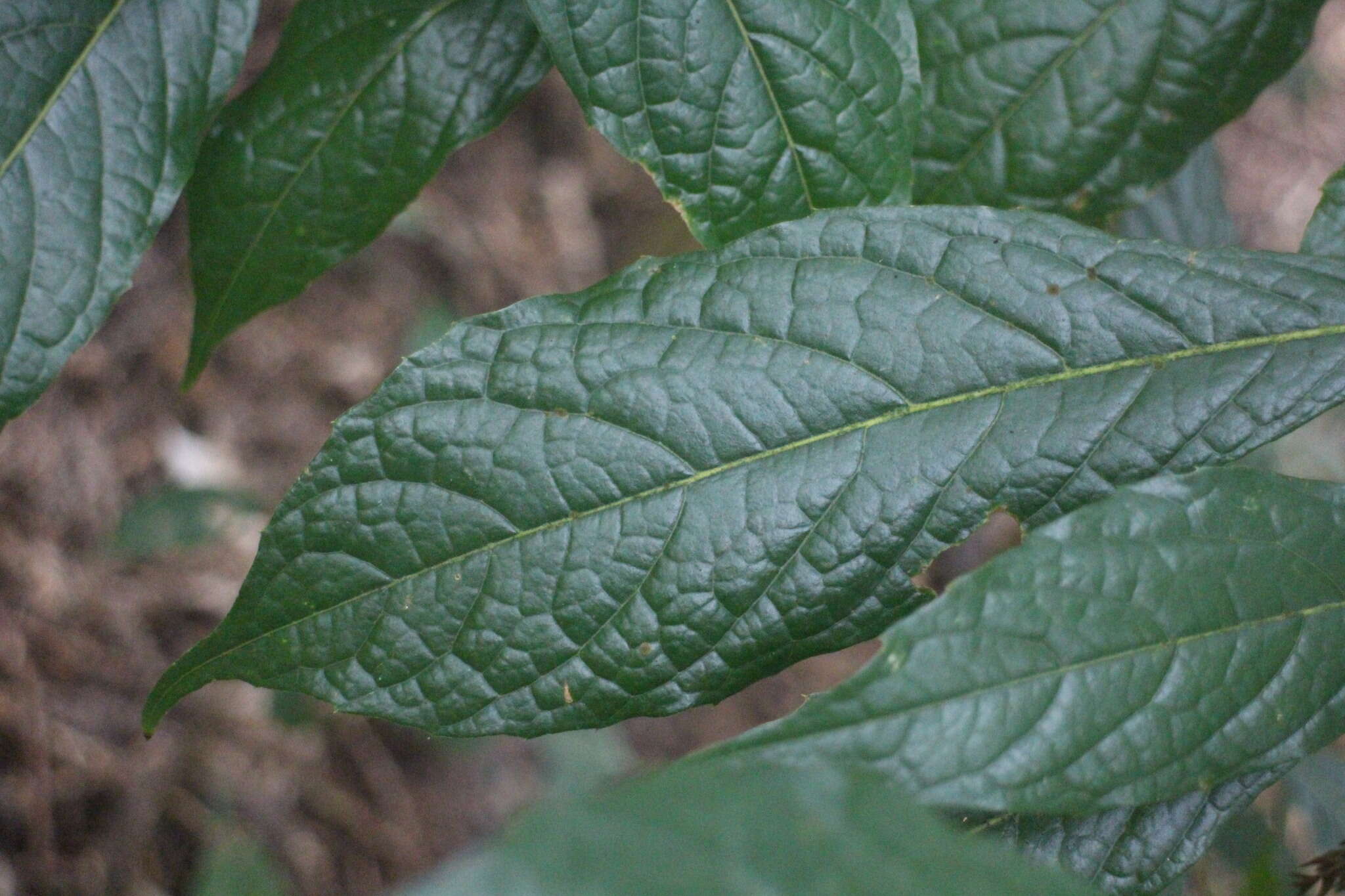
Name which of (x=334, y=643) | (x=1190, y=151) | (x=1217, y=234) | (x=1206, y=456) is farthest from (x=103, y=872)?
(x=1217, y=234)

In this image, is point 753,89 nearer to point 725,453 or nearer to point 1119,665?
point 725,453

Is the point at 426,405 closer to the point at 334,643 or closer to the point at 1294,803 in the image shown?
the point at 334,643

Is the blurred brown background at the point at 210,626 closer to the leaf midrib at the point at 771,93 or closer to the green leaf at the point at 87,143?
the green leaf at the point at 87,143

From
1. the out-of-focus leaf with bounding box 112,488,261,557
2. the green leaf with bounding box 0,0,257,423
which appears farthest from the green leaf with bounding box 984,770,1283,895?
the out-of-focus leaf with bounding box 112,488,261,557

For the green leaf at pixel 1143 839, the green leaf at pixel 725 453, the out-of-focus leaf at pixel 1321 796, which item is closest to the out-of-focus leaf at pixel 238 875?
the green leaf at pixel 725 453

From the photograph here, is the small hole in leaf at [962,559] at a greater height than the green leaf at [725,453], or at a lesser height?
lesser

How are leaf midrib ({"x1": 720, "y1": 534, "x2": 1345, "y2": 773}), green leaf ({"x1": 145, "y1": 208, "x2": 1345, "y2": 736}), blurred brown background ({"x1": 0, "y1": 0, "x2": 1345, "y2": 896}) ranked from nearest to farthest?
leaf midrib ({"x1": 720, "y1": 534, "x2": 1345, "y2": 773}), green leaf ({"x1": 145, "y1": 208, "x2": 1345, "y2": 736}), blurred brown background ({"x1": 0, "y1": 0, "x2": 1345, "y2": 896})

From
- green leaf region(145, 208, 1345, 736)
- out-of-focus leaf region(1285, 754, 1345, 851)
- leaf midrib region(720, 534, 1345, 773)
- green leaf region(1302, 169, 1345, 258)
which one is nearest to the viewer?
leaf midrib region(720, 534, 1345, 773)

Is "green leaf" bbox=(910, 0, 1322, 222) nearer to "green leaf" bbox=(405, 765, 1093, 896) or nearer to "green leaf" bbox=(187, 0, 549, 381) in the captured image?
"green leaf" bbox=(187, 0, 549, 381)
